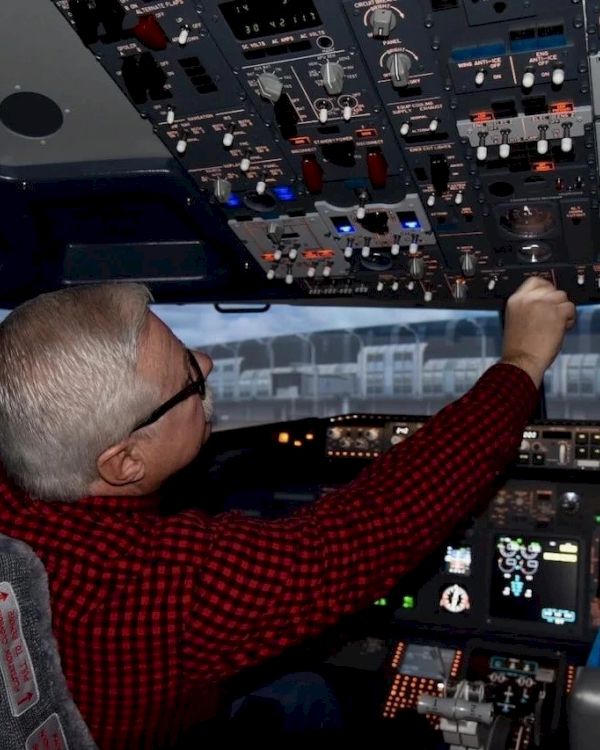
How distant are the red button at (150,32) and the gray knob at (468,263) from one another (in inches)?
54.2

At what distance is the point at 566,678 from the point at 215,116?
94.1 inches

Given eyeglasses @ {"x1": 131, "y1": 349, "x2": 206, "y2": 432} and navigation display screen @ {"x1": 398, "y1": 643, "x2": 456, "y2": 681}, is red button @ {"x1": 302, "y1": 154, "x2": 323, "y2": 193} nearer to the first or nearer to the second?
eyeglasses @ {"x1": 131, "y1": 349, "x2": 206, "y2": 432}

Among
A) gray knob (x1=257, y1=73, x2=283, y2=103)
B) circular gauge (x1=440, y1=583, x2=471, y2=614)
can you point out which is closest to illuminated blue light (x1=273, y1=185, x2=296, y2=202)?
gray knob (x1=257, y1=73, x2=283, y2=103)

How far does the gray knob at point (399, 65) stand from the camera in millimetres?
1900

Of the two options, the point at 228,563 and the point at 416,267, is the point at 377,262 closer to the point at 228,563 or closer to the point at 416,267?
the point at 416,267

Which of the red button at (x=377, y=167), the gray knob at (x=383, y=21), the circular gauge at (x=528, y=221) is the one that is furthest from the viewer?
the circular gauge at (x=528, y=221)

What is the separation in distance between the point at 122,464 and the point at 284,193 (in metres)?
1.76

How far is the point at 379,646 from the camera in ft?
11.1

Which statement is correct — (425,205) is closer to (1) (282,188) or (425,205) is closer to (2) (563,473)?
(1) (282,188)

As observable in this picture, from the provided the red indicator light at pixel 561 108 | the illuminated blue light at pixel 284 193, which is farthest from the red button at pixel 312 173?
the red indicator light at pixel 561 108

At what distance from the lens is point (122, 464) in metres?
1.06

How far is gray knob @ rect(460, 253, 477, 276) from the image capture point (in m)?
2.86

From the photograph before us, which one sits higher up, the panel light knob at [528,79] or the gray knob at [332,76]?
the gray knob at [332,76]

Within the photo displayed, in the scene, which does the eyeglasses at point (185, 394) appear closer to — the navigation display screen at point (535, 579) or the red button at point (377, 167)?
the red button at point (377, 167)
